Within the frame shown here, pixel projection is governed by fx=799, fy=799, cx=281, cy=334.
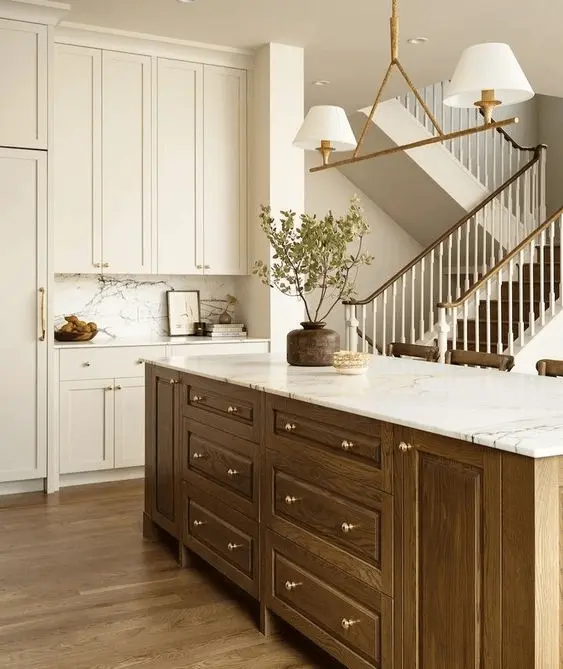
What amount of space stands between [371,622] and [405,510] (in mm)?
377

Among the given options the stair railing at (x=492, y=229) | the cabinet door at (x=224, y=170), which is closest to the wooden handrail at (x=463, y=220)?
the stair railing at (x=492, y=229)

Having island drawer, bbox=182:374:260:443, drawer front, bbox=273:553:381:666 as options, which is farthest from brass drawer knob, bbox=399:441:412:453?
island drawer, bbox=182:374:260:443

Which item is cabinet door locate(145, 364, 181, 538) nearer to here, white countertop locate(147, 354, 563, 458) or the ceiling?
white countertop locate(147, 354, 563, 458)

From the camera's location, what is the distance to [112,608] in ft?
10.1

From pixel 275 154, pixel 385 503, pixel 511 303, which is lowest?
pixel 385 503

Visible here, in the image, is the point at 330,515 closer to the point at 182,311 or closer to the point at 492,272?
the point at 182,311

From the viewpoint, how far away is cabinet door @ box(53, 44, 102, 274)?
5172 millimetres

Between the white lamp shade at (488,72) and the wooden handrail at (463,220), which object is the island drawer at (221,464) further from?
the wooden handrail at (463,220)

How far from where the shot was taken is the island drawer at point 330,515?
86.4 inches

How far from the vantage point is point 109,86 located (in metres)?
5.30

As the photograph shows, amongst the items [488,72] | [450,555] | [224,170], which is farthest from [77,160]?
[450,555]

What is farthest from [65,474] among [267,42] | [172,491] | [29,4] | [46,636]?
[267,42]

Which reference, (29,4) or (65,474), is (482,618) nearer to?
(65,474)

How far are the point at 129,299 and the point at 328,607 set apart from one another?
382cm
